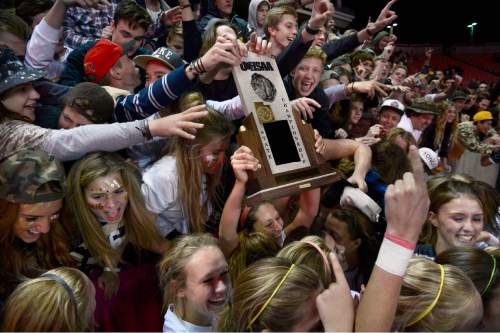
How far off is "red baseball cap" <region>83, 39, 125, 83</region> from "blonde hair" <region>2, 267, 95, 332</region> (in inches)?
59.5

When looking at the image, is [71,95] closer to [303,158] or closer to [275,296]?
[303,158]

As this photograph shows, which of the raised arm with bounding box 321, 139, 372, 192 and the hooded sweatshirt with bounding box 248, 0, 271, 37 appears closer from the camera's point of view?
the raised arm with bounding box 321, 139, 372, 192

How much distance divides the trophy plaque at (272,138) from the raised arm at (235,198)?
34 millimetres

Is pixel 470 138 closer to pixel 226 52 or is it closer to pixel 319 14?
pixel 319 14

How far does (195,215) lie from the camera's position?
6.56 feet

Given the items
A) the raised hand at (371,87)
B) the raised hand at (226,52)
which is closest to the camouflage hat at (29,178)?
the raised hand at (226,52)

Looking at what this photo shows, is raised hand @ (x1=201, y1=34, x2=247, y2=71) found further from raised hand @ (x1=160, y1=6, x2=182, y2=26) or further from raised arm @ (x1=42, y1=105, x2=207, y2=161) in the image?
raised hand @ (x1=160, y1=6, x2=182, y2=26)

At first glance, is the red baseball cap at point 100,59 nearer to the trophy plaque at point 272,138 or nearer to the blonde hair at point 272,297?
the trophy plaque at point 272,138

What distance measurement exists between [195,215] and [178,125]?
0.46 meters

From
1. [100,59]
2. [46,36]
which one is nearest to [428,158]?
[100,59]

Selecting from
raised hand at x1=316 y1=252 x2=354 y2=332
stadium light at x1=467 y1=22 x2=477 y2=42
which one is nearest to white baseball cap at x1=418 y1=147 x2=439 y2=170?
raised hand at x1=316 y1=252 x2=354 y2=332

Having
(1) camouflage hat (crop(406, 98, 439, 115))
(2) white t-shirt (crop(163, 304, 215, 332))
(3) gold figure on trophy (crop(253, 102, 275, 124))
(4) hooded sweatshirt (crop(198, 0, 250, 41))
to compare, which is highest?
(4) hooded sweatshirt (crop(198, 0, 250, 41))

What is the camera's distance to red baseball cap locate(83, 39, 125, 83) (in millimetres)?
2531

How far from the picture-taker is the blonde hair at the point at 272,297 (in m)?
1.25
